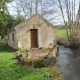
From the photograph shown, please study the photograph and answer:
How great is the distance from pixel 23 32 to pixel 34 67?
9959mm

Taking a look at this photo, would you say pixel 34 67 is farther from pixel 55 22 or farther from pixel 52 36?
pixel 55 22

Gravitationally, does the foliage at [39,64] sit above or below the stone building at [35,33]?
below

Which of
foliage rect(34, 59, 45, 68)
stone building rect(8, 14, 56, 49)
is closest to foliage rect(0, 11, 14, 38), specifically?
stone building rect(8, 14, 56, 49)

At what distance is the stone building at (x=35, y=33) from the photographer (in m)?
22.0

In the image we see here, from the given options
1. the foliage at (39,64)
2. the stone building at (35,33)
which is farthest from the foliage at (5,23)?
the foliage at (39,64)

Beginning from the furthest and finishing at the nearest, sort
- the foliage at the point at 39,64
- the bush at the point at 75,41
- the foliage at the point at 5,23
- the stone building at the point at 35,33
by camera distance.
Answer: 1. the foliage at the point at 5,23
2. the bush at the point at 75,41
3. the stone building at the point at 35,33
4. the foliage at the point at 39,64

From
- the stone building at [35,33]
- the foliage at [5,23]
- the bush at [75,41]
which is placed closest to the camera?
the stone building at [35,33]

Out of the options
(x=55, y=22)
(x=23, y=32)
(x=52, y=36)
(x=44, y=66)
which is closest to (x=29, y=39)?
(x=23, y=32)

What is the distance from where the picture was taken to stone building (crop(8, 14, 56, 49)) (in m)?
22.0

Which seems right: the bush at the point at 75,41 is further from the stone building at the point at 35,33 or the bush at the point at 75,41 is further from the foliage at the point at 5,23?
the foliage at the point at 5,23

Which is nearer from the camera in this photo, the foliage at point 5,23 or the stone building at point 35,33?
the stone building at point 35,33

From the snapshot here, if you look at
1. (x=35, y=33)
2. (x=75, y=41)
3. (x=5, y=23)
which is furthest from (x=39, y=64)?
(x=5, y=23)

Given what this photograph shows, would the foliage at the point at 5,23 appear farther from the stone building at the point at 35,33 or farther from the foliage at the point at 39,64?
the foliage at the point at 39,64

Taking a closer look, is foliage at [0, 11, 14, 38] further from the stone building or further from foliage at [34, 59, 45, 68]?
foliage at [34, 59, 45, 68]
